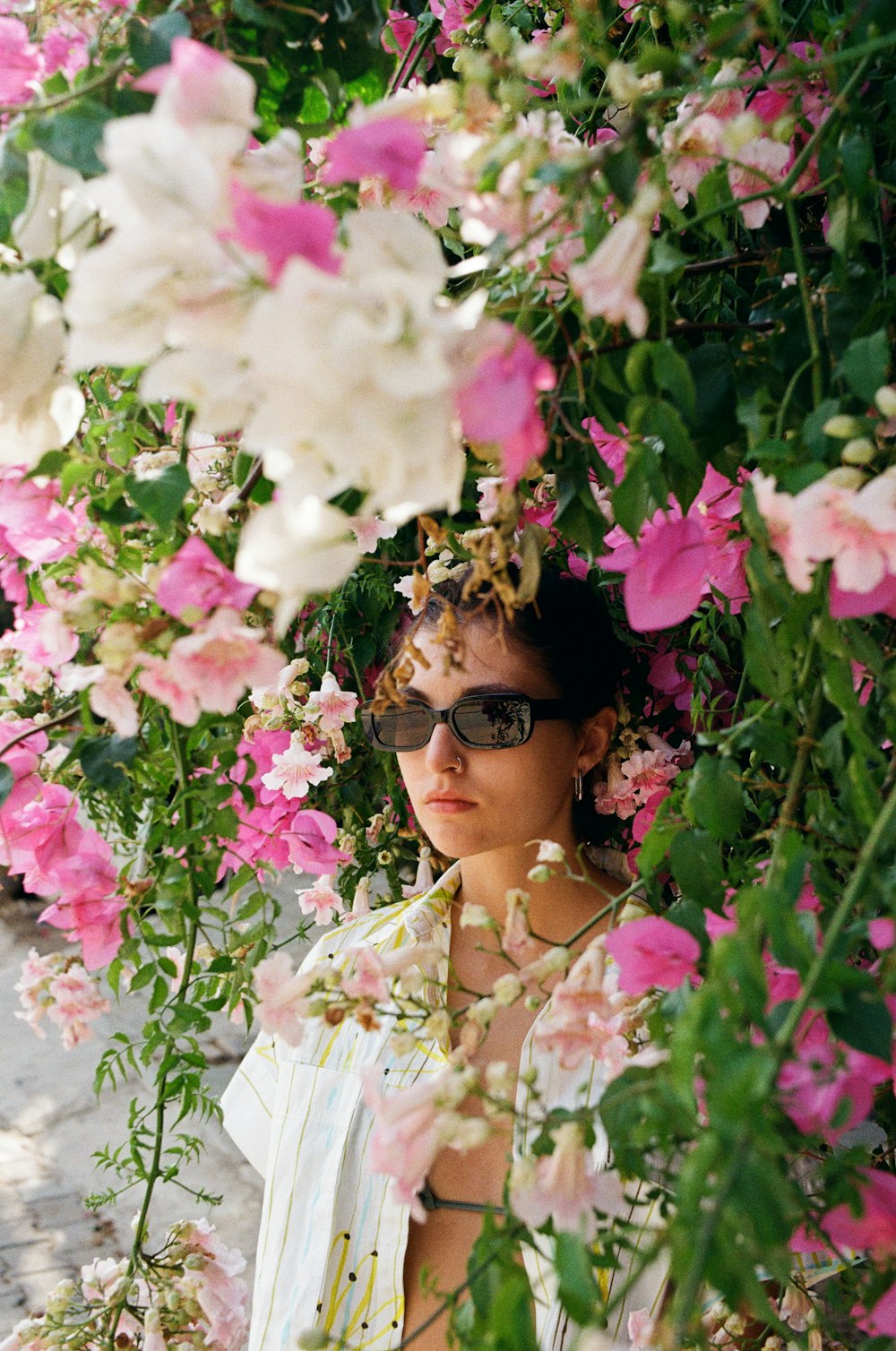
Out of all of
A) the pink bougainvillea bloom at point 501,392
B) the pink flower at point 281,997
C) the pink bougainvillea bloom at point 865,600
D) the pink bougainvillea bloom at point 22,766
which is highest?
the pink bougainvillea bloom at point 501,392

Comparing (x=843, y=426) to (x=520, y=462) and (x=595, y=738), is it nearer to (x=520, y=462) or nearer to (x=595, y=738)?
(x=520, y=462)

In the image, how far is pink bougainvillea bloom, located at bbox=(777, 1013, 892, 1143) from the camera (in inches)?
19.1

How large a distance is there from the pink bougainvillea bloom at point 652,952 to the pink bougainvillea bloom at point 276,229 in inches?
14.8

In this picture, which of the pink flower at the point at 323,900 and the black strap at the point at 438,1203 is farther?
the pink flower at the point at 323,900

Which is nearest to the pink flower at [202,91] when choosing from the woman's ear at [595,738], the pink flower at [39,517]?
the pink flower at [39,517]

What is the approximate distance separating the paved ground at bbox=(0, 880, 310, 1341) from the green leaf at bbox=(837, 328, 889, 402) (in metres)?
2.17

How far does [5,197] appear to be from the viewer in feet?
1.79

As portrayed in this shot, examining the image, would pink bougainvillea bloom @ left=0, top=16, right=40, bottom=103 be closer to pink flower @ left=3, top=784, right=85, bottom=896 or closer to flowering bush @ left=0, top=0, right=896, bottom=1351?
flowering bush @ left=0, top=0, right=896, bottom=1351

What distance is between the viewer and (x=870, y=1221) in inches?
21.7

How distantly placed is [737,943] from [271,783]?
84cm

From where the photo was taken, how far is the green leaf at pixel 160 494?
2.00ft

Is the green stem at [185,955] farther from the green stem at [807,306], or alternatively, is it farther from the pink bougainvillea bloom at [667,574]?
the green stem at [807,306]

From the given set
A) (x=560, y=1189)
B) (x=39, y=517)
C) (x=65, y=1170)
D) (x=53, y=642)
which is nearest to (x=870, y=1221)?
(x=560, y=1189)

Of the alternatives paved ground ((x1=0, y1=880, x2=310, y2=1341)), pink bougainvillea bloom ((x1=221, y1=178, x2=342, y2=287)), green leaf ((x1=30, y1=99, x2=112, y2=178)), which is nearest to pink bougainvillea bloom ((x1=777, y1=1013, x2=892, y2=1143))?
pink bougainvillea bloom ((x1=221, y1=178, x2=342, y2=287))
